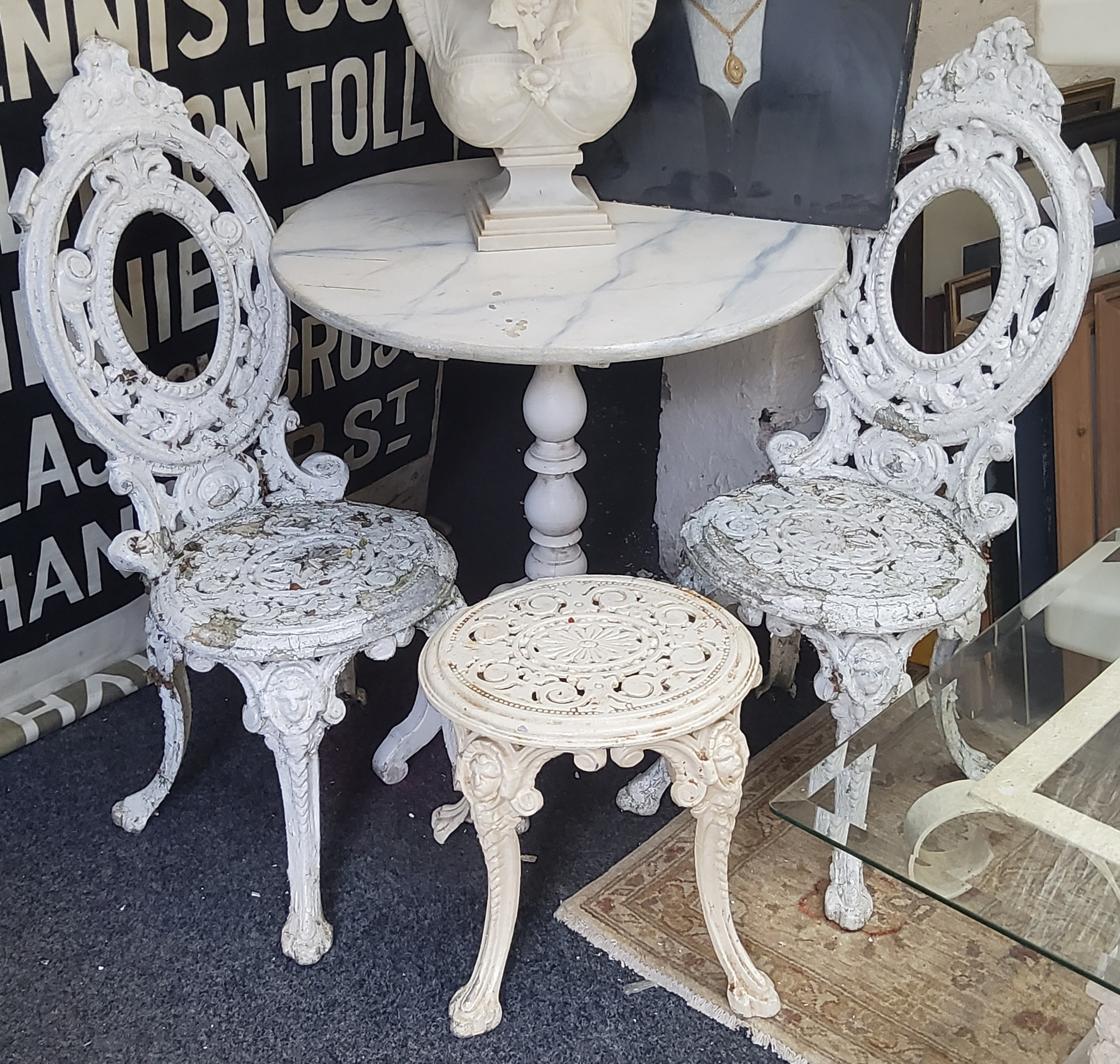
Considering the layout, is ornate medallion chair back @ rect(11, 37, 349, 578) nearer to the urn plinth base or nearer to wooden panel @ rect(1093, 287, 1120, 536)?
the urn plinth base

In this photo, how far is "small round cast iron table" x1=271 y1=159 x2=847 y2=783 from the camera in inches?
70.1

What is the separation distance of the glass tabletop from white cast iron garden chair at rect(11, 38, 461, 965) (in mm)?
724

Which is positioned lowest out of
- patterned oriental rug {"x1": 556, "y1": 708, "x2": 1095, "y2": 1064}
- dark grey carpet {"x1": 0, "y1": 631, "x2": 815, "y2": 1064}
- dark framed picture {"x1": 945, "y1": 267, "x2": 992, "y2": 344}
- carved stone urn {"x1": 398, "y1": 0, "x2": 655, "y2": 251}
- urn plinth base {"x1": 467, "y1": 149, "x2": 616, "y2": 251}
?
dark grey carpet {"x1": 0, "y1": 631, "x2": 815, "y2": 1064}

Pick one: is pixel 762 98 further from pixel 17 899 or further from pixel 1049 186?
pixel 17 899

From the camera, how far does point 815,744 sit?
2.36m

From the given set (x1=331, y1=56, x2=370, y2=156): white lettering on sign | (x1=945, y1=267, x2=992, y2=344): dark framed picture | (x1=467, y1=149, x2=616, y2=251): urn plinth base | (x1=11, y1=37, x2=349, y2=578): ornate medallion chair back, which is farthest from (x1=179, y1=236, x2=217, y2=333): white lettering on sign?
(x1=945, y1=267, x2=992, y2=344): dark framed picture

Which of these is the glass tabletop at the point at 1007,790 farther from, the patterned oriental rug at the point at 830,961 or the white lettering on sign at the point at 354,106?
the white lettering on sign at the point at 354,106

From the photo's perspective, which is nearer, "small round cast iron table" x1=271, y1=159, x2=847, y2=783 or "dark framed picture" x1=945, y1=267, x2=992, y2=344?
"small round cast iron table" x1=271, y1=159, x2=847, y2=783

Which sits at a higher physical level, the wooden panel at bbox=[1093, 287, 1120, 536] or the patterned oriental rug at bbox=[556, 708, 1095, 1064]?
the wooden panel at bbox=[1093, 287, 1120, 536]

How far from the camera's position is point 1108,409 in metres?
2.43

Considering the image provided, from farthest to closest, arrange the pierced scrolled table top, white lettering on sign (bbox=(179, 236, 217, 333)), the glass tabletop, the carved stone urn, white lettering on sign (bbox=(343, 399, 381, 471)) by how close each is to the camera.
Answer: white lettering on sign (bbox=(343, 399, 381, 471)) → white lettering on sign (bbox=(179, 236, 217, 333)) → the carved stone urn → the pierced scrolled table top → the glass tabletop

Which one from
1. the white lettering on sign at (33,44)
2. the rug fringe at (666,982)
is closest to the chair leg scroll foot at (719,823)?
the rug fringe at (666,982)

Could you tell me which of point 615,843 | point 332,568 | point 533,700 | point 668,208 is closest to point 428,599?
point 332,568

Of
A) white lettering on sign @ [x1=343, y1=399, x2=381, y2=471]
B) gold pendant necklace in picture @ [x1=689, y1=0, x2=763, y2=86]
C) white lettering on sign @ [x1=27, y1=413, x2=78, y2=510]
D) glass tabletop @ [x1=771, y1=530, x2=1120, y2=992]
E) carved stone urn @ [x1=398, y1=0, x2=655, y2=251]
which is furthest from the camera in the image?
white lettering on sign @ [x1=343, y1=399, x2=381, y2=471]
